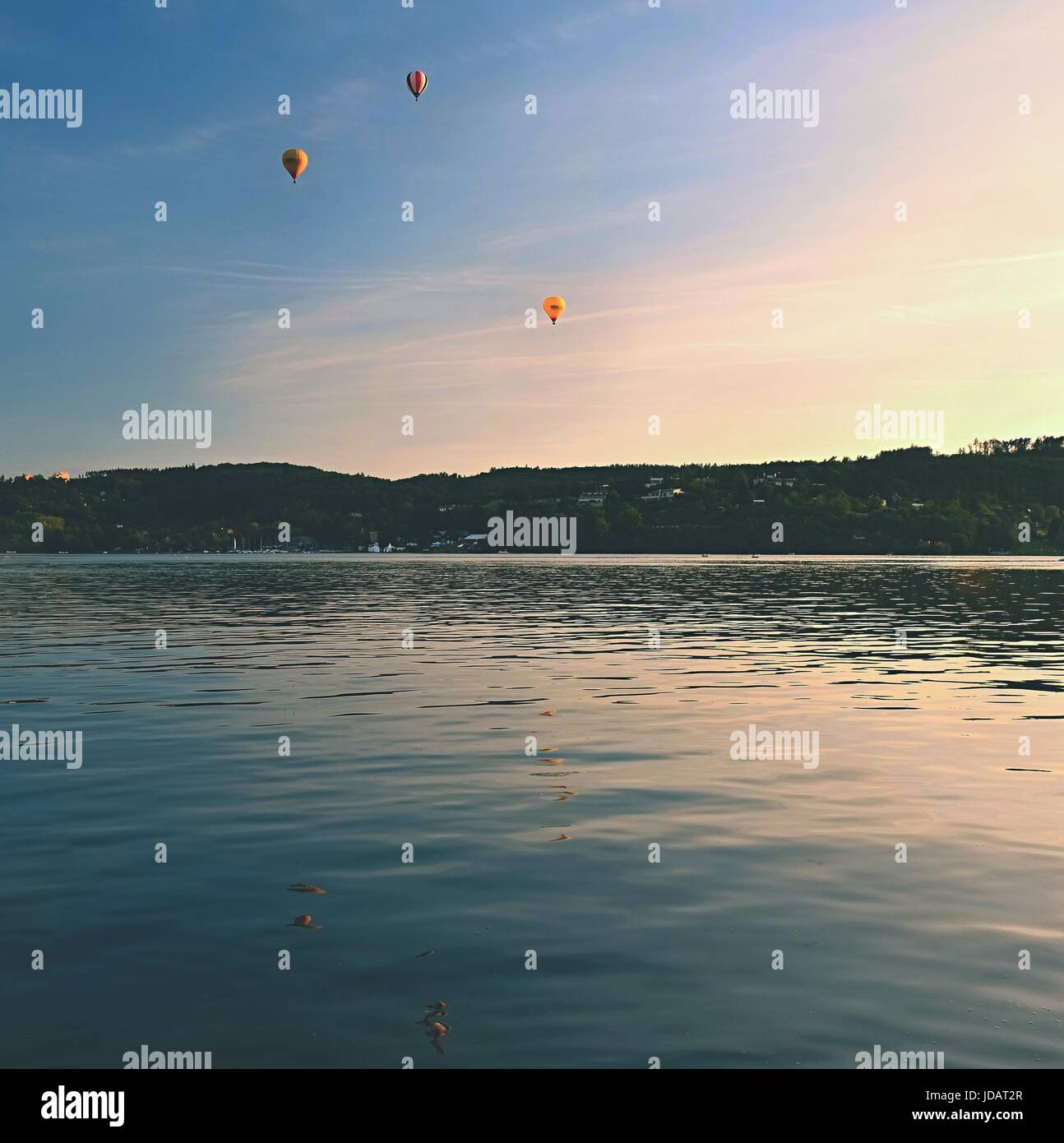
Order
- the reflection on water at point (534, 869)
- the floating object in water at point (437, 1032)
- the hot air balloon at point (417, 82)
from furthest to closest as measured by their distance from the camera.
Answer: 1. the hot air balloon at point (417, 82)
2. the reflection on water at point (534, 869)
3. the floating object in water at point (437, 1032)

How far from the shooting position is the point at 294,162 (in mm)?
93875

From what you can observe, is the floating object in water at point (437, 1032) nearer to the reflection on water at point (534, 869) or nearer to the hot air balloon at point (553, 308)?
the reflection on water at point (534, 869)

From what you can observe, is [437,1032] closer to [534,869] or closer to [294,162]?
[534,869]

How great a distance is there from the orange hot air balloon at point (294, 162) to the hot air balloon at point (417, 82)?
982 cm

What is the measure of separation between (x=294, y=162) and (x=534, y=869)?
88.0 meters

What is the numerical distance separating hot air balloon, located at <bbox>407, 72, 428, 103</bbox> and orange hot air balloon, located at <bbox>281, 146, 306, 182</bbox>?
982 cm

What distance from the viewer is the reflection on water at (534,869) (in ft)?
34.1

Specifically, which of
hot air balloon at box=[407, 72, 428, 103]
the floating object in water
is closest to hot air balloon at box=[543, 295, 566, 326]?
hot air balloon at box=[407, 72, 428, 103]

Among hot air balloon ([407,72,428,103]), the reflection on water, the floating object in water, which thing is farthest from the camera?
hot air balloon ([407,72,428,103])

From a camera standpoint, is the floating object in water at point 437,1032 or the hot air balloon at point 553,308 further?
the hot air balloon at point 553,308

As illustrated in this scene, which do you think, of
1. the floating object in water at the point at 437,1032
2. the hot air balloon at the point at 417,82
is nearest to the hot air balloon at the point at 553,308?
the hot air balloon at the point at 417,82

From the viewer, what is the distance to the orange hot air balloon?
93562 millimetres

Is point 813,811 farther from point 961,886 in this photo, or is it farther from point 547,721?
point 547,721

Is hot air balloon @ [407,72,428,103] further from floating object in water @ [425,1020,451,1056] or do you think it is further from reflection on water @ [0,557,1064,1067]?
floating object in water @ [425,1020,451,1056]
